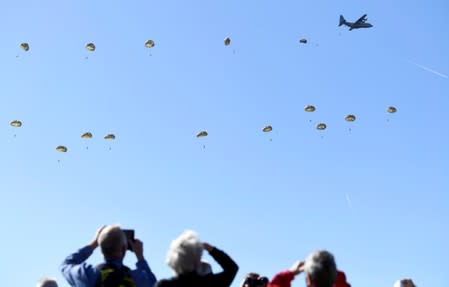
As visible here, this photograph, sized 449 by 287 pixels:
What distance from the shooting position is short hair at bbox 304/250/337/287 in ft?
30.4

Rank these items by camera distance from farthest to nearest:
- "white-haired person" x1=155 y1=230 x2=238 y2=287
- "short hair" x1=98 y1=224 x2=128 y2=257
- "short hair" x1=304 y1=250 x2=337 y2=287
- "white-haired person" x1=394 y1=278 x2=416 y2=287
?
1. "white-haired person" x1=394 y1=278 x2=416 y2=287
2. "short hair" x1=98 y1=224 x2=128 y2=257
3. "white-haired person" x1=155 y1=230 x2=238 y2=287
4. "short hair" x1=304 y1=250 x2=337 y2=287

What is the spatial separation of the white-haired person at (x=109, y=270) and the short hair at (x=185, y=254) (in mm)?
1031

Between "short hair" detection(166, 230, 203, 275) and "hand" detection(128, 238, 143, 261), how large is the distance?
1449 mm

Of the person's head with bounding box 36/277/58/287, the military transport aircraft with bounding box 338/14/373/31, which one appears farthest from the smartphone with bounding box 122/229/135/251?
the military transport aircraft with bounding box 338/14/373/31

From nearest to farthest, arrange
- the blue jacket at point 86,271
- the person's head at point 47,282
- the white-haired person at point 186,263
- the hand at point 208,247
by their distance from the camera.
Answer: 1. the white-haired person at point 186,263
2. the blue jacket at point 86,271
3. the hand at point 208,247
4. the person's head at point 47,282

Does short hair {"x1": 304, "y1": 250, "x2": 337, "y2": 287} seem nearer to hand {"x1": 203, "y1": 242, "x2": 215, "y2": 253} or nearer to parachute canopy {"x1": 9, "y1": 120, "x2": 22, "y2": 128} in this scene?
hand {"x1": 203, "y1": 242, "x2": 215, "y2": 253}

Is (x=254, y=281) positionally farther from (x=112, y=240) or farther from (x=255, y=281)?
(x=112, y=240)

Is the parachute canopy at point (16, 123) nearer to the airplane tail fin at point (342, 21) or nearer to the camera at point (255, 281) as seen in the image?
the camera at point (255, 281)

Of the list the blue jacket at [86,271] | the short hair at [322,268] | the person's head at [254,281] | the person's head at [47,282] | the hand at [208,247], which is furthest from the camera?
the person's head at [254,281]

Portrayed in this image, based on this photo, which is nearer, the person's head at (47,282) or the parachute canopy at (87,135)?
the person's head at (47,282)

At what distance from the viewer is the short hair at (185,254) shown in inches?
385

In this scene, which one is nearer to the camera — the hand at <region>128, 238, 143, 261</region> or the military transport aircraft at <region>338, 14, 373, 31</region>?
the hand at <region>128, 238, 143, 261</region>

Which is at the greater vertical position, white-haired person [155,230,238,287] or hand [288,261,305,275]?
hand [288,261,305,275]

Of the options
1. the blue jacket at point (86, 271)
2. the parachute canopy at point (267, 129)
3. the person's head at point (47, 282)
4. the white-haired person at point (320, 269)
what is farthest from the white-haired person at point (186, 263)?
the parachute canopy at point (267, 129)
